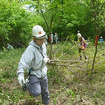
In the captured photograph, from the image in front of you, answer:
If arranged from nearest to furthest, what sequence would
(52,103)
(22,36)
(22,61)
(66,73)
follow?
1. (22,61)
2. (52,103)
3. (66,73)
4. (22,36)

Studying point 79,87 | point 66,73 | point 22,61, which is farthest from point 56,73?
point 22,61

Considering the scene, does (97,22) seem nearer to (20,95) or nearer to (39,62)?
(39,62)

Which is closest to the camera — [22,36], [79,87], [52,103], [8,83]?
[52,103]

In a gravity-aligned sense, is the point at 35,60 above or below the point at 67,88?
above

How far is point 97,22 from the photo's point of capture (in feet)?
15.4

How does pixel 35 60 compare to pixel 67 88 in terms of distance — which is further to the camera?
pixel 67 88

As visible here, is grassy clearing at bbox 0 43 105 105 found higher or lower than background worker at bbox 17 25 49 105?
lower

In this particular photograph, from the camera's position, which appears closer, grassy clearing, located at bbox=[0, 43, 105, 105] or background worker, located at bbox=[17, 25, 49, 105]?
background worker, located at bbox=[17, 25, 49, 105]

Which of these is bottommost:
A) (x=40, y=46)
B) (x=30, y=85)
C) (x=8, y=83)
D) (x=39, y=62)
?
Answer: (x=8, y=83)

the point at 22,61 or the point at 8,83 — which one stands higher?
the point at 22,61

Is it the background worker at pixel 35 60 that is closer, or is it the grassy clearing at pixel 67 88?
the background worker at pixel 35 60

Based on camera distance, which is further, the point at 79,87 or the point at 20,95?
the point at 79,87

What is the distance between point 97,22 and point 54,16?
1525 mm

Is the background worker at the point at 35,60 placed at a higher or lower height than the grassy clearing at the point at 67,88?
higher
